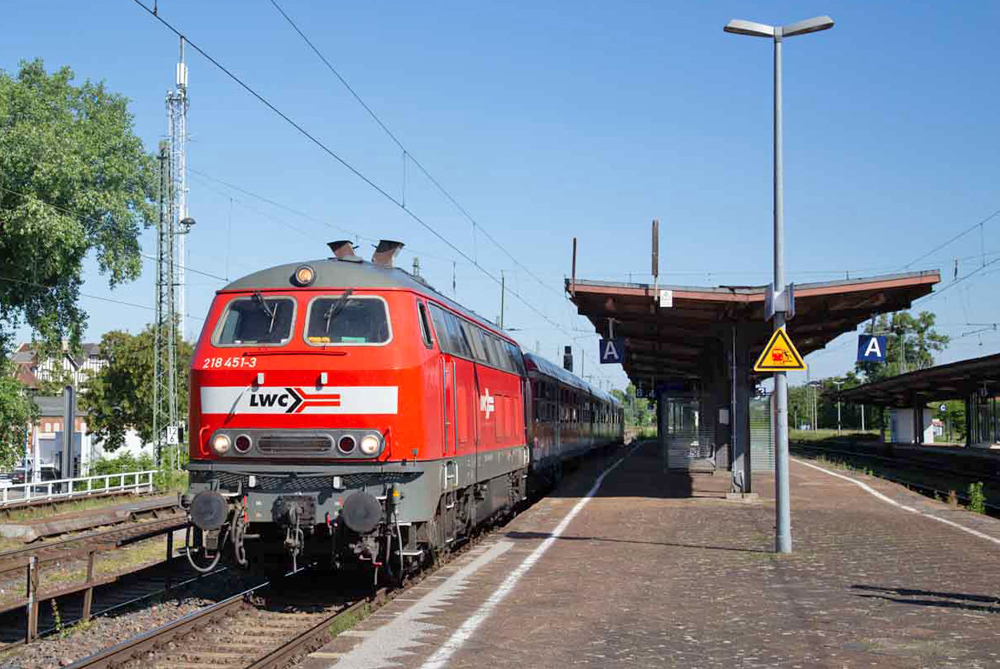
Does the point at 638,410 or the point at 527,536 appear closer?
the point at 527,536

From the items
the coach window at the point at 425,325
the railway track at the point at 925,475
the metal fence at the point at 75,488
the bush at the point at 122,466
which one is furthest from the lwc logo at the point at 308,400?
the bush at the point at 122,466

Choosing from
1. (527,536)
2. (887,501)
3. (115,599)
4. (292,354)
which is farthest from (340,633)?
(887,501)

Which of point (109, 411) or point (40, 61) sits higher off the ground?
point (40, 61)

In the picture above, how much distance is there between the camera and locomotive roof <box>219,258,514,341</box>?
36.7 feet

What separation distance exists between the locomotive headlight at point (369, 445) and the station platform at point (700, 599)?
1574mm

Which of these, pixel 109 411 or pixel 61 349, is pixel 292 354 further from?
pixel 109 411

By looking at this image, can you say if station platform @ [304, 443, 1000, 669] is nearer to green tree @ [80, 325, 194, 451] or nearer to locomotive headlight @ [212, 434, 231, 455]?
locomotive headlight @ [212, 434, 231, 455]

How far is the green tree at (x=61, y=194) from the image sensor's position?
30.3 meters

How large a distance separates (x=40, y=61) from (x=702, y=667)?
109 ft

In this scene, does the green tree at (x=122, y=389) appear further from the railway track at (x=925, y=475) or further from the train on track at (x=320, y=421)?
the train on track at (x=320, y=421)

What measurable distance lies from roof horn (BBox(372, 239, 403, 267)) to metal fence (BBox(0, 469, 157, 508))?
15416 mm

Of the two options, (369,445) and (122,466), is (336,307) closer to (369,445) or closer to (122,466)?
(369,445)

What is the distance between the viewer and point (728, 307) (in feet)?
70.0

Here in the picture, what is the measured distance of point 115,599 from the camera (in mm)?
12359
